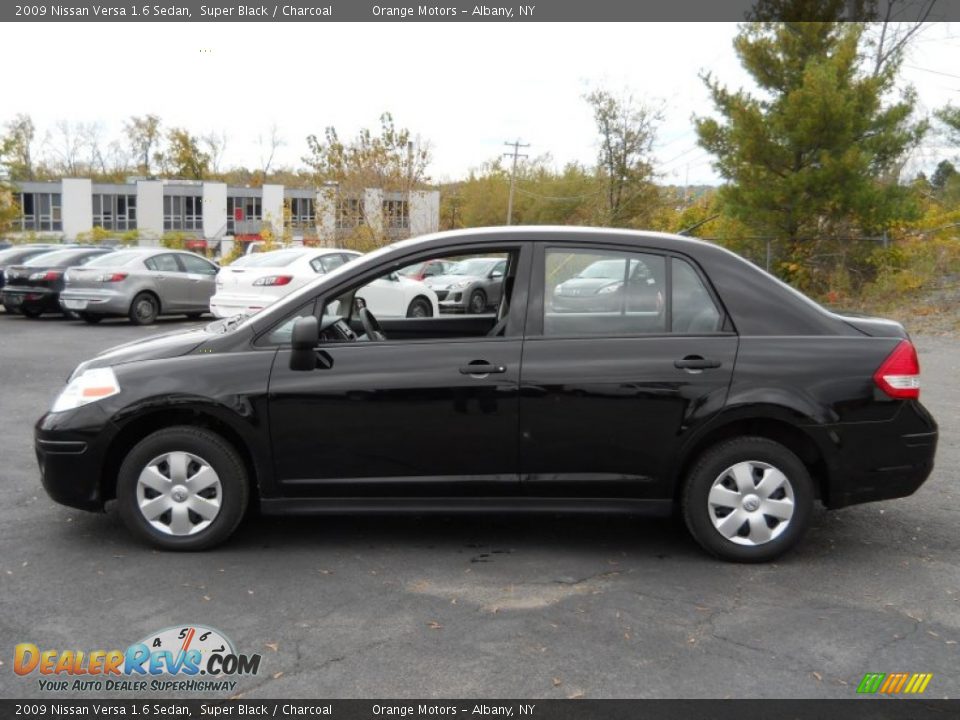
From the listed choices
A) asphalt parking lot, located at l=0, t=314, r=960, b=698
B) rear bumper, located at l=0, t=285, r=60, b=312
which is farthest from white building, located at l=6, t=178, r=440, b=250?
asphalt parking lot, located at l=0, t=314, r=960, b=698

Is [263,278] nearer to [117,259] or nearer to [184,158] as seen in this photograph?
[117,259]

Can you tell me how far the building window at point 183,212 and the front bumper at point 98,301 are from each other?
64.1m

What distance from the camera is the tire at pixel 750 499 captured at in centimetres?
488

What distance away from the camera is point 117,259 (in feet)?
60.6

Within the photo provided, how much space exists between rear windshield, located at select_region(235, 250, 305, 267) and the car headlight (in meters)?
10.9

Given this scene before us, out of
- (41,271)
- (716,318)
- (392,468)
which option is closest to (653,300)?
(716,318)

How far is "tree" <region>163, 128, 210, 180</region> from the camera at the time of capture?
3558 inches

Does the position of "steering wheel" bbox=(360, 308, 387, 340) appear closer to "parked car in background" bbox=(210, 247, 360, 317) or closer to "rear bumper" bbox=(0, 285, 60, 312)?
"parked car in background" bbox=(210, 247, 360, 317)

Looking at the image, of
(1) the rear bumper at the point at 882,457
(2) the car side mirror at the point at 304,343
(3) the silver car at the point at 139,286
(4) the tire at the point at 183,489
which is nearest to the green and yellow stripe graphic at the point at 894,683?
(1) the rear bumper at the point at 882,457

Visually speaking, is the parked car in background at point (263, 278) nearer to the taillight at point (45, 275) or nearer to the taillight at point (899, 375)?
the taillight at point (45, 275)

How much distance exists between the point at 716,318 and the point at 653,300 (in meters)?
0.35

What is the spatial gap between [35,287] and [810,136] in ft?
55.3

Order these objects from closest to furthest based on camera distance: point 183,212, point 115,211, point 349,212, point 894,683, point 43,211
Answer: point 894,683 < point 349,212 < point 43,211 < point 183,212 < point 115,211

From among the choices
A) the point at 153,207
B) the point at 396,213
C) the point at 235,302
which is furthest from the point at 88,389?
the point at 153,207
